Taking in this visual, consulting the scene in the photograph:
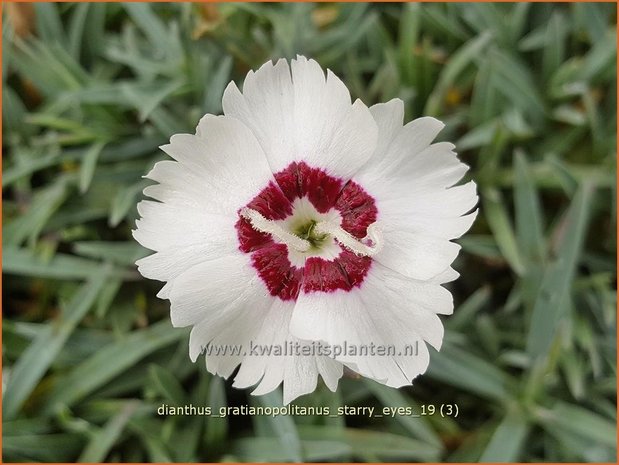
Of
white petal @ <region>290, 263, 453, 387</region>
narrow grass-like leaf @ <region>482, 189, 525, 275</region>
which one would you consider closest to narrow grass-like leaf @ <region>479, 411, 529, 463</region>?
narrow grass-like leaf @ <region>482, 189, 525, 275</region>

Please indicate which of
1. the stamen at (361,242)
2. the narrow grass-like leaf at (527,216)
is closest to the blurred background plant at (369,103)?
the narrow grass-like leaf at (527,216)

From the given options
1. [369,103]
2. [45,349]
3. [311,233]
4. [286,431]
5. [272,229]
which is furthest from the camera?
[369,103]

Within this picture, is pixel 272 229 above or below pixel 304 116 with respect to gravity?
below

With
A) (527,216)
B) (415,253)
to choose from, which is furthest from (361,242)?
(527,216)

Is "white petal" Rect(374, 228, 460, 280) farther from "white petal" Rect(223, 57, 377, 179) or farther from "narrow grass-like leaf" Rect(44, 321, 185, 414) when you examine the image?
"narrow grass-like leaf" Rect(44, 321, 185, 414)

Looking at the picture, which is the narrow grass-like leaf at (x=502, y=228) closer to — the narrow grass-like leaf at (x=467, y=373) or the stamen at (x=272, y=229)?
the narrow grass-like leaf at (x=467, y=373)

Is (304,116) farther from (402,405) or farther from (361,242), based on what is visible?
(402,405)
